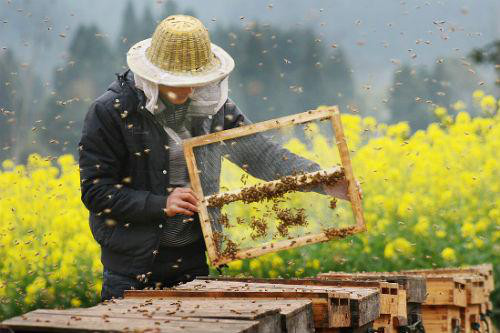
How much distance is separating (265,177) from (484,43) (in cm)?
656

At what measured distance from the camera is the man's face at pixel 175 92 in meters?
4.57

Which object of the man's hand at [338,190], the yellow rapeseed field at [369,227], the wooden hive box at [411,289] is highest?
the man's hand at [338,190]

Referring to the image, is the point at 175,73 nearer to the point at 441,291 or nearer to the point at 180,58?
the point at 180,58

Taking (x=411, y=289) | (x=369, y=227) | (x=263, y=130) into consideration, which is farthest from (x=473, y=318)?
(x=263, y=130)

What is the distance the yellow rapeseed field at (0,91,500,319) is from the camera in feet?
22.6

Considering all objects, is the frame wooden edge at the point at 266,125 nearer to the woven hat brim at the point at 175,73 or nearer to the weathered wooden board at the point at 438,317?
the woven hat brim at the point at 175,73

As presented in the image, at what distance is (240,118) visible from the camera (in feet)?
16.7

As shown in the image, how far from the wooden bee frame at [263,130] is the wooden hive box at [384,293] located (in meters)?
0.25

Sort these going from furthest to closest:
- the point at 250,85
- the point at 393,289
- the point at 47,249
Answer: the point at 250,85, the point at 47,249, the point at 393,289

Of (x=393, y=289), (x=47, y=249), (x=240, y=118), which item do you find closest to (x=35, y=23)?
(x=47, y=249)

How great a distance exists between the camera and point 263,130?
15.4 ft

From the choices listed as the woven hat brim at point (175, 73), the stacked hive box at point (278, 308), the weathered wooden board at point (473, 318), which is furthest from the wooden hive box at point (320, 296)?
the weathered wooden board at point (473, 318)

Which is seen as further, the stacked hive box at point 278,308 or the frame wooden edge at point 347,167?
the frame wooden edge at point 347,167

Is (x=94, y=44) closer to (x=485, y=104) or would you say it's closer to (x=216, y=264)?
(x=485, y=104)
